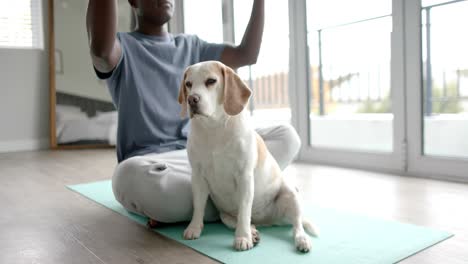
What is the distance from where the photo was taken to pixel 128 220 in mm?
1676

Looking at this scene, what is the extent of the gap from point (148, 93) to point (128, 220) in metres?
0.52

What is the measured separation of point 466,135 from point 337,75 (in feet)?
5.35

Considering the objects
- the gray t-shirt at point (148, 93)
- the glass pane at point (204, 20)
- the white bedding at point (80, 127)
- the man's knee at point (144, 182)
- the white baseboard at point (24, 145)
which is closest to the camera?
the man's knee at point (144, 182)

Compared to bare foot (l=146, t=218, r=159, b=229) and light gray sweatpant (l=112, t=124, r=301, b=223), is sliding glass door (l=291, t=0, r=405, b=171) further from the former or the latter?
bare foot (l=146, t=218, r=159, b=229)

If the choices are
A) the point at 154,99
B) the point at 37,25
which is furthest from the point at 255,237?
the point at 37,25

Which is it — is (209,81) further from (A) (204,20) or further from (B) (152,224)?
(A) (204,20)

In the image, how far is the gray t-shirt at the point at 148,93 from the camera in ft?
5.42

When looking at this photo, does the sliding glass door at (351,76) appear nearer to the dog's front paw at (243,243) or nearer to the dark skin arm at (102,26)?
the dog's front paw at (243,243)

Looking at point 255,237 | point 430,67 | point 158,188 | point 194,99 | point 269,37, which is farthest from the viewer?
point 269,37

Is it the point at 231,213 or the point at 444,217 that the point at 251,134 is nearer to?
the point at 231,213

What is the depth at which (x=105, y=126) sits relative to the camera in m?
4.57

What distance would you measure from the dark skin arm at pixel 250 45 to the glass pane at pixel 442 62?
1211mm

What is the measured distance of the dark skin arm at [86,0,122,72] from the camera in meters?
1.34

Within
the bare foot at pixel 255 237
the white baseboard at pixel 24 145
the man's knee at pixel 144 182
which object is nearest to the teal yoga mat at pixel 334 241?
the bare foot at pixel 255 237
